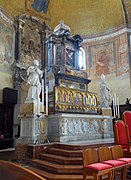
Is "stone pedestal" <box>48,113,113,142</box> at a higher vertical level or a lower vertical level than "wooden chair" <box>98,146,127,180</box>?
higher

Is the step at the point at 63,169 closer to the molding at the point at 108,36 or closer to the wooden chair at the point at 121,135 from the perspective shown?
the wooden chair at the point at 121,135

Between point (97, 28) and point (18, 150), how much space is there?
10518 mm

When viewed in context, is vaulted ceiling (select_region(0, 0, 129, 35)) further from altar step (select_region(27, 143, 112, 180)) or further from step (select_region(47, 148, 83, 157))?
step (select_region(47, 148, 83, 157))

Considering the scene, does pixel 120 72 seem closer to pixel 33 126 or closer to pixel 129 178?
pixel 33 126

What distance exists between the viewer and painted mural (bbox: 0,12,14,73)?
10.4 m

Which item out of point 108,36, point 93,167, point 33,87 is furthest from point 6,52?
point 93,167

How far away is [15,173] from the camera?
95 cm

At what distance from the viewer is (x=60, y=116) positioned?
648 cm

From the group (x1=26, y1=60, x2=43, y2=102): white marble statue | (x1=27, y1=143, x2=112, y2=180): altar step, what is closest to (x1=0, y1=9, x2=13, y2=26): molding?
(x1=26, y1=60, x2=43, y2=102): white marble statue

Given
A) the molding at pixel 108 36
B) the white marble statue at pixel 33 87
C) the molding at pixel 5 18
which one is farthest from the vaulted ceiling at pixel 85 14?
the white marble statue at pixel 33 87

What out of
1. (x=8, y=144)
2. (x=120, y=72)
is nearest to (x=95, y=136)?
(x=8, y=144)

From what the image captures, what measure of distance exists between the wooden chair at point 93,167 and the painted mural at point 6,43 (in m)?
8.13

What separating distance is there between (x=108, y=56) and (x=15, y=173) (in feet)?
41.0

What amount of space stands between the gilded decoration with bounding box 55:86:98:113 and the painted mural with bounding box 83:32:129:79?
177 inches
